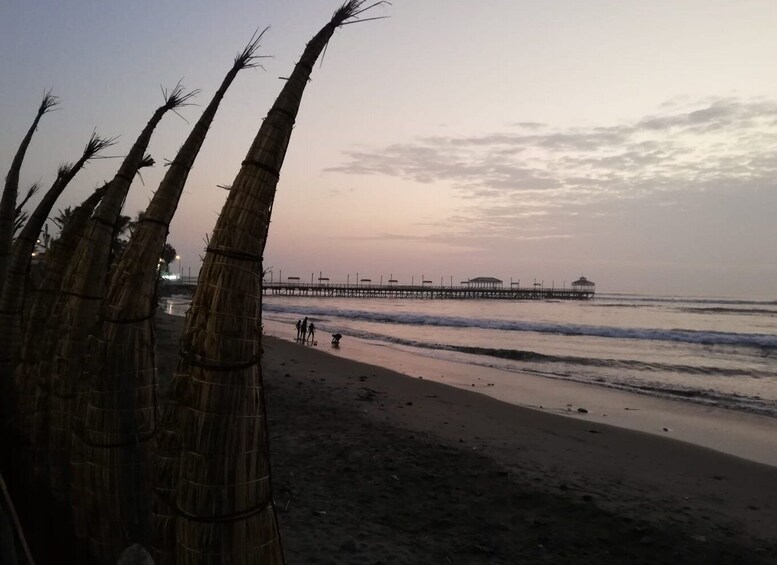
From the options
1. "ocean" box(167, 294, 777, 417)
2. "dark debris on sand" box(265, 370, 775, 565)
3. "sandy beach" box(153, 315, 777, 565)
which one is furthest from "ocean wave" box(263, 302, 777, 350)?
"dark debris on sand" box(265, 370, 775, 565)

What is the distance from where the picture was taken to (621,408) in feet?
42.6

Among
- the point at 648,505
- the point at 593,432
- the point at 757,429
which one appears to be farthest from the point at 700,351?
the point at 648,505

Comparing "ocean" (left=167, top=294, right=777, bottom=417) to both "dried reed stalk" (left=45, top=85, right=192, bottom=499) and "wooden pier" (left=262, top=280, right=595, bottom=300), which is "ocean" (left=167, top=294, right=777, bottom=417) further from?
"wooden pier" (left=262, top=280, right=595, bottom=300)

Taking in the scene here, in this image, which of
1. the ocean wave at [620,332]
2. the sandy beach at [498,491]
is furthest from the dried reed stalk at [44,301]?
the ocean wave at [620,332]

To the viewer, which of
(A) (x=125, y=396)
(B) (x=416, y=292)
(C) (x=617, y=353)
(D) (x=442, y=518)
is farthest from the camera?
(B) (x=416, y=292)

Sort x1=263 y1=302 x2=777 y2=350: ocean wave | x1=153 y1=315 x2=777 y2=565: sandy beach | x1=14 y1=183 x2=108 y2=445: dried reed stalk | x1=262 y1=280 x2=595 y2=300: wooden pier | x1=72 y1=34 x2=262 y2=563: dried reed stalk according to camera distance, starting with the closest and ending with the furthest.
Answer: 1. x1=72 y1=34 x2=262 y2=563: dried reed stalk
2. x1=14 y1=183 x2=108 y2=445: dried reed stalk
3. x1=153 y1=315 x2=777 y2=565: sandy beach
4. x1=263 y1=302 x2=777 y2=350: ocean wave
5. x1=262 y1=280 x2=595 y2=300: wooden pier

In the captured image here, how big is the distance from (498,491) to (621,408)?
8015 millimetres

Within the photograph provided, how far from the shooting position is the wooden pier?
92062mm

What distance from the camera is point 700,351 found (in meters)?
Answer: 27.0

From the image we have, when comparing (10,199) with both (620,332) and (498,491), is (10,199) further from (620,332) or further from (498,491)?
(620,332)

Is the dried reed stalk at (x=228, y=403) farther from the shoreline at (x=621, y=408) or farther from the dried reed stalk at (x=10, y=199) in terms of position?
the shoreline at (x=621, y=408)

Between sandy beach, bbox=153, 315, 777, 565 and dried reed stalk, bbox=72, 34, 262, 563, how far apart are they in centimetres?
81

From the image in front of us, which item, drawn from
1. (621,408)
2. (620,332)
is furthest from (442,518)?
(620,332)

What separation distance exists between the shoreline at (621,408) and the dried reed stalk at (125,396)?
9.73m
